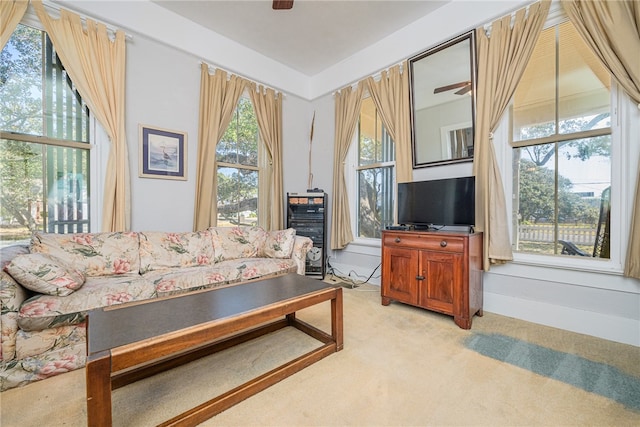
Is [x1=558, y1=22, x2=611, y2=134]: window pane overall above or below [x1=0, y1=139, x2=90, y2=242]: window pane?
above

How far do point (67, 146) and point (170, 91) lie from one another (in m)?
1.15

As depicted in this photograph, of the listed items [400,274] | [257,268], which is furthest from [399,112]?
[257,268]

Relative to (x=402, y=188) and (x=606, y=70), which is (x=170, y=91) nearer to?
(x=402, y=188)

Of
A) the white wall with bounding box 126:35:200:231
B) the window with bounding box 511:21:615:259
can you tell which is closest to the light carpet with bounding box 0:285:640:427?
the window with bounding box 511:21:615:259

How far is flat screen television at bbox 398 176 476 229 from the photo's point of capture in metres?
2.43

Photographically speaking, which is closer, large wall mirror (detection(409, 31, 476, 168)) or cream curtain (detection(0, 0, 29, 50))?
cream curtain (detection(0, 0, 29, 50))

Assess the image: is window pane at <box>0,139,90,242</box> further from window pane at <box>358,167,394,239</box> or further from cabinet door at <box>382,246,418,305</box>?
window pane at <box>358,167,394,239</box>

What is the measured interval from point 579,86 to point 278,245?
10.2 ft

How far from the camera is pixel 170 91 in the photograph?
3.01m

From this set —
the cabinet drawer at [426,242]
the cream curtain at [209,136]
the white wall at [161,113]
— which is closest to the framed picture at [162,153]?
the white wall at [161,113]

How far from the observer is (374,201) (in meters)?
3.79

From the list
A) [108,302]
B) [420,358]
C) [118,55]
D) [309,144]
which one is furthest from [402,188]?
[118,55]

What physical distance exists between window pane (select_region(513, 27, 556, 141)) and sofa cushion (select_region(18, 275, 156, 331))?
351 cm

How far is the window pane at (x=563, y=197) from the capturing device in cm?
211
